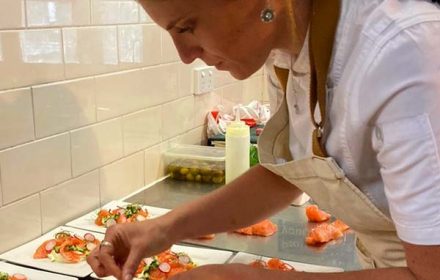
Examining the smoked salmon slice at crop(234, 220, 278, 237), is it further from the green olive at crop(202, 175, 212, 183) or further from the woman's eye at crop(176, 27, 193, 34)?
the woman's eye at crop(176, 27, 193, 34)

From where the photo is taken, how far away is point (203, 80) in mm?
1880

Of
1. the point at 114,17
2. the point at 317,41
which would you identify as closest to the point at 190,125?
the point at 114,17

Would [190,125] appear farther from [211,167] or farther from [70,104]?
[70,104]

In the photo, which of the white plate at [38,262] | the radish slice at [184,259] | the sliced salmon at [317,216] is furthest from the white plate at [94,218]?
the sliced salmon at [317,216]

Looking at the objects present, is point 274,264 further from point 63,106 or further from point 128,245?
point 63,106

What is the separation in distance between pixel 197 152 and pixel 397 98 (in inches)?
45.6

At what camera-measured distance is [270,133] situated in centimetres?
95

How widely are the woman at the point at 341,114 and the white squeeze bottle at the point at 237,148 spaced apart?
2.03 feet

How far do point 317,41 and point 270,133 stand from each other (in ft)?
0.92

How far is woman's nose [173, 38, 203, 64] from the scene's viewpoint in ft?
2.32

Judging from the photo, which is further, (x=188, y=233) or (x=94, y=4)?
(x=94, y=4)

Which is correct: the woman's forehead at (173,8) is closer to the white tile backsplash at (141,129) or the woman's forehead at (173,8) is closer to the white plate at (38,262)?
the white plate at (38,262)

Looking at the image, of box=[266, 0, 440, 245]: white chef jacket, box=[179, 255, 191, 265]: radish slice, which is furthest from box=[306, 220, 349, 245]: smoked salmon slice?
A: box=[266, 0, 440, 245]: white chef jacket

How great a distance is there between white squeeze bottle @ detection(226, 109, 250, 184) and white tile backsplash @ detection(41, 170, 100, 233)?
360mm
